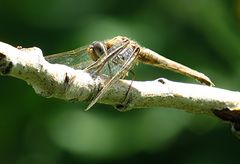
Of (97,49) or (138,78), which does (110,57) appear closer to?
(97,49)

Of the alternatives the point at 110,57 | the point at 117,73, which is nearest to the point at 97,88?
the point at 117,73

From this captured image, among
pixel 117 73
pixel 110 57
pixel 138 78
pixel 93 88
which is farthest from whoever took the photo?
pixel 138 78

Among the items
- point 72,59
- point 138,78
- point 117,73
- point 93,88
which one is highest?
point 138,78

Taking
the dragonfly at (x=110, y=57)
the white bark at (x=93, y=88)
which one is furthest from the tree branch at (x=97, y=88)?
the dragonfly at (x=110, y=57)

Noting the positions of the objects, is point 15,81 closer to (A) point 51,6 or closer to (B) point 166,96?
(A) point 51,6

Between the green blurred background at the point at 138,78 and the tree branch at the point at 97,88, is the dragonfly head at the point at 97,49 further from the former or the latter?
the green blurred background at the point at 138,78

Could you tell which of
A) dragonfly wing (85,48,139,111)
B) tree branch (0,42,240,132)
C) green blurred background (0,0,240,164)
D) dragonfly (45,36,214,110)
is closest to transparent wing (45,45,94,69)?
dragonfly (45,36,214,110)

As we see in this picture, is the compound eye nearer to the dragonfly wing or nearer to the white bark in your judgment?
the dragonfly wing

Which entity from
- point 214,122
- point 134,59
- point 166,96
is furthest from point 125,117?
point 166,96
